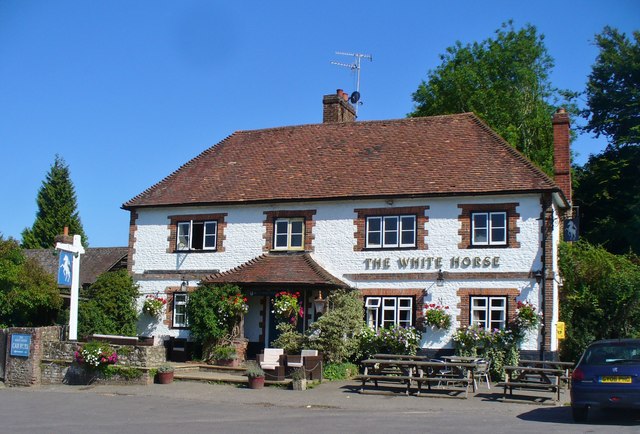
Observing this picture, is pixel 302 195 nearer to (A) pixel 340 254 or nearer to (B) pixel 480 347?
(A) pixel 340 254

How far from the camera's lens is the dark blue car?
43.9 feet

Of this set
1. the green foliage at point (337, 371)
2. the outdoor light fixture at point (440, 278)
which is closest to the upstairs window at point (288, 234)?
the outdoor light fixture at point (440, 278)

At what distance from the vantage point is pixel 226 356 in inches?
914

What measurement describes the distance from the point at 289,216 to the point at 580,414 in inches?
512

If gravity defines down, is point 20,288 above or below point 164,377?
above

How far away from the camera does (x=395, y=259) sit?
23.7m

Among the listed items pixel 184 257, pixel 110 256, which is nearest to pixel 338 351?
pixel 184 257

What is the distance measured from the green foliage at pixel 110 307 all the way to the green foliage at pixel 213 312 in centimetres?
297

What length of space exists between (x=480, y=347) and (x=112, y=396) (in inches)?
404

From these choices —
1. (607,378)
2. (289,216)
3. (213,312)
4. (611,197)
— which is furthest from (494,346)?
(611,197)

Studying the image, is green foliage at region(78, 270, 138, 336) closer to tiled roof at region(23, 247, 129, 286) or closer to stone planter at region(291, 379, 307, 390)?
stone planter at region(291, 379, 307, 390)

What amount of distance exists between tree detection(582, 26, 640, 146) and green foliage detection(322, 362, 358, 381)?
21.9 meters

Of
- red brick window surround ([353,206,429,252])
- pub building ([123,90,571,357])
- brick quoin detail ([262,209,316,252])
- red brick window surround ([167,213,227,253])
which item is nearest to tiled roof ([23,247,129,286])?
red brick window surround ([167,213,227,253])

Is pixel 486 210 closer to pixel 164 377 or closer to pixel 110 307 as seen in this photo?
pixel 164 377
